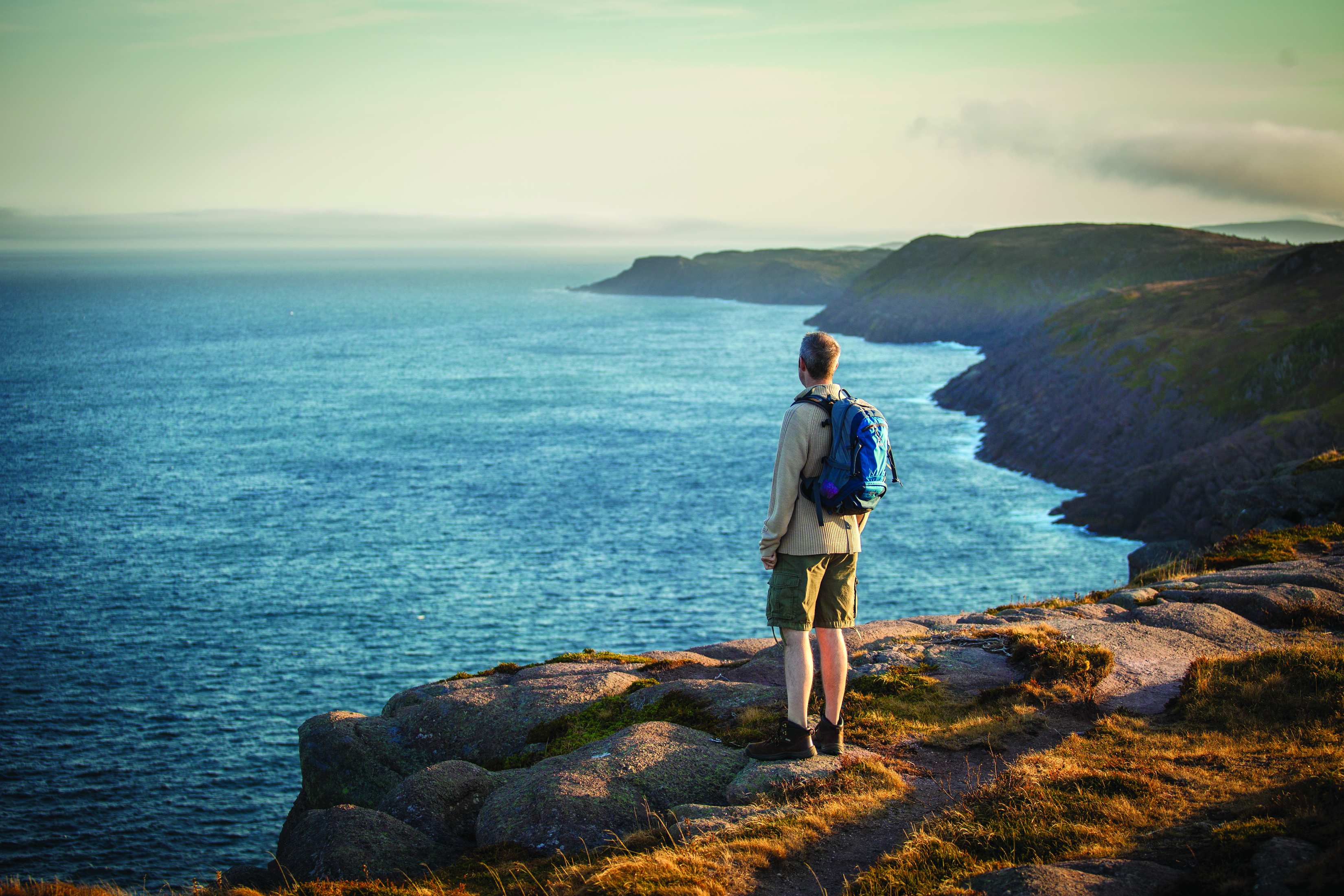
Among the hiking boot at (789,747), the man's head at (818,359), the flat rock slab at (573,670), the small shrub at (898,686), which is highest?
the man's head at (818,359)

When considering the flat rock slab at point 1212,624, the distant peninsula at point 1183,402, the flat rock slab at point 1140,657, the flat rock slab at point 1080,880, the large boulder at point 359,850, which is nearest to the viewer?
the flat rock slab at point 1080,880

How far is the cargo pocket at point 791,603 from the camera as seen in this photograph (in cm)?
872

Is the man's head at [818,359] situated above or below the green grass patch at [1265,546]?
above

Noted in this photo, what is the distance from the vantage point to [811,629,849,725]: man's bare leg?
9070 millimetres

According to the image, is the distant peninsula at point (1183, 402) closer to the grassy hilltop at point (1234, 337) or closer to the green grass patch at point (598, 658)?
the grassy hilltop at point (1234, 337)

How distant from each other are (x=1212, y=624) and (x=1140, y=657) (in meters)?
2.43

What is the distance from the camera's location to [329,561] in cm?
6084

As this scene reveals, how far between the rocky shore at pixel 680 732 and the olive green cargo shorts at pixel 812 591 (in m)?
1.60

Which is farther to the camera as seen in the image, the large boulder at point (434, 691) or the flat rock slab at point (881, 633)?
the large boulder at point (434, 691)

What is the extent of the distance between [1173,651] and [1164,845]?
7099 millimetres

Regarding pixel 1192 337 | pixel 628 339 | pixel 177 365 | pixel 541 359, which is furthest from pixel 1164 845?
pixel 628 339

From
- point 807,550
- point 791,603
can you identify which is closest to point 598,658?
point 791,603

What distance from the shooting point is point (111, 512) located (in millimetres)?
69938

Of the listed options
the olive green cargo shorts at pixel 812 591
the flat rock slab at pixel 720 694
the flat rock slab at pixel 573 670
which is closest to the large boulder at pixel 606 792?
the flat rock slab at pixel 720 694
